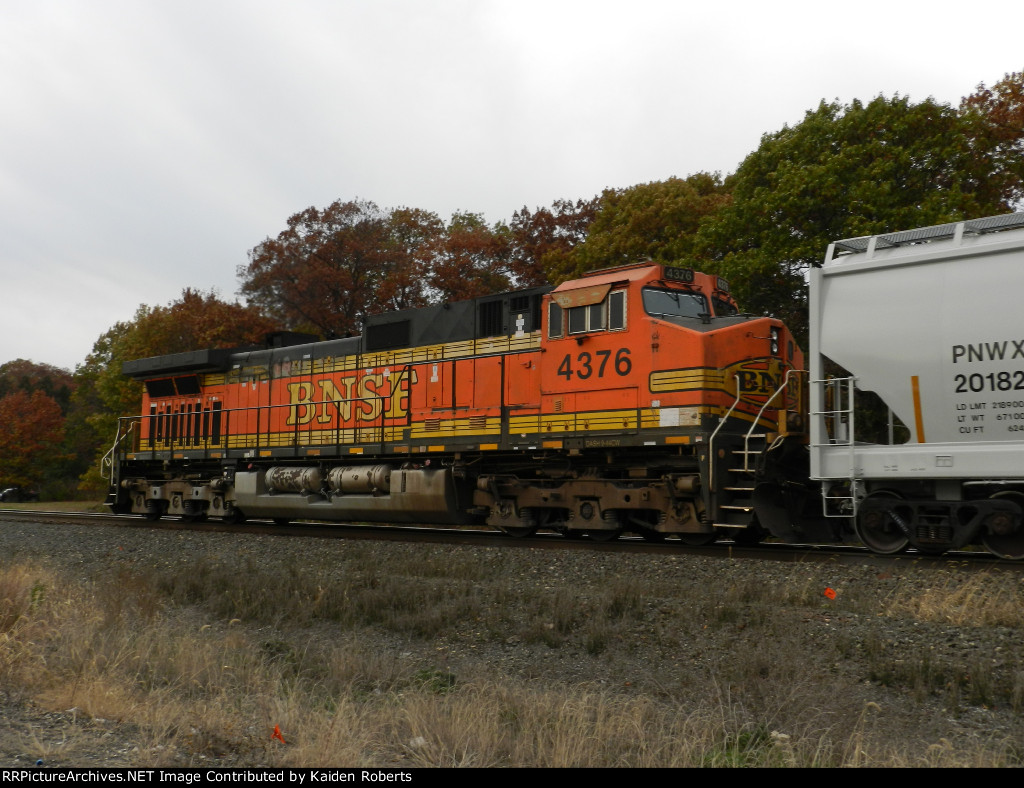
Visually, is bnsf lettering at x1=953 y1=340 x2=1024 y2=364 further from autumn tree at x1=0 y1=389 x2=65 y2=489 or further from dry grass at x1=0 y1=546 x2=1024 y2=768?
autumn tree at x1=0 y1=389 x2=65 y2=489

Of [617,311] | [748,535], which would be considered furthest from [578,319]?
[748,535]

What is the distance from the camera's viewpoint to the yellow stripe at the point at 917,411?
10102 millimetres

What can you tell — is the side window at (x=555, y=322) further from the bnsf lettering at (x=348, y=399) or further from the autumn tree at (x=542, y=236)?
the autumn tree at (x=542, y=236)

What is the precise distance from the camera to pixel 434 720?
544cm

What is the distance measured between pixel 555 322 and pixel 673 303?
189cm

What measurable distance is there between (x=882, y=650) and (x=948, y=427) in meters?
3.90

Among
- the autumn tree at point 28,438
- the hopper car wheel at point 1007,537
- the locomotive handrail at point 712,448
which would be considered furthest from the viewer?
the autumn tree at point 28,438

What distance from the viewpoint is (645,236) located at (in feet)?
93.6

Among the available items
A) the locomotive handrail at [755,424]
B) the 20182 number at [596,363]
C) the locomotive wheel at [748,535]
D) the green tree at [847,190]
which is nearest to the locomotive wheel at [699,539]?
the locomotive wheel at [748,535]

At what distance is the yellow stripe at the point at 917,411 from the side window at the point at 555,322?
5401 millimetres

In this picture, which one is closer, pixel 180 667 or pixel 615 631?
pixel 180 667

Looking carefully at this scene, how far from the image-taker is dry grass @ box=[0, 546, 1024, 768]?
198 inches
